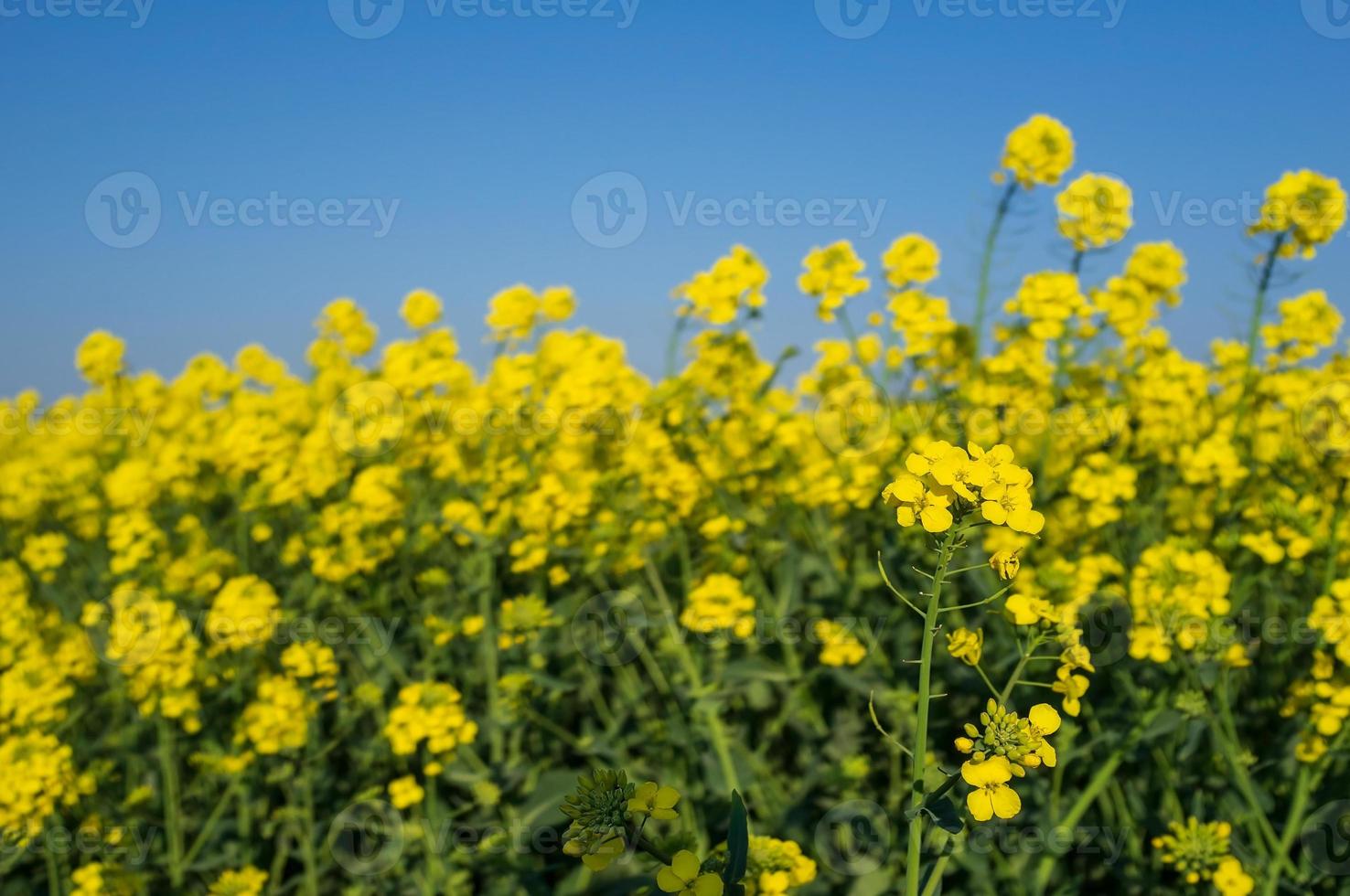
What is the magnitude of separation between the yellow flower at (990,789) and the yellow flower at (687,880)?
0.34m

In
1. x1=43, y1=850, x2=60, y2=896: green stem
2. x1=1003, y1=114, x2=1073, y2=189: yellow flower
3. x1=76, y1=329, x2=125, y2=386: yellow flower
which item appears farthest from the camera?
x1=76, y1=329, x2=125, y2=386: yellow flower

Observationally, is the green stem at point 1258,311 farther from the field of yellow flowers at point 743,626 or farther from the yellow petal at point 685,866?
the yellow petal at point 685,866

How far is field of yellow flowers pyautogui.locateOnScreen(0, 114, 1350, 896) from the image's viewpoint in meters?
2.72

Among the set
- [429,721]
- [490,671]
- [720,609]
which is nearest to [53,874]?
[429,721]

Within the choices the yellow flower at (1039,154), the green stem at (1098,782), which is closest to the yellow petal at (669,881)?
the green stem at (1098,782)

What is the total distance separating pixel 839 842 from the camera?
2.78 meters

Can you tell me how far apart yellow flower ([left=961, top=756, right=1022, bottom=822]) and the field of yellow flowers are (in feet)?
1.42

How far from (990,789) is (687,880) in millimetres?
409

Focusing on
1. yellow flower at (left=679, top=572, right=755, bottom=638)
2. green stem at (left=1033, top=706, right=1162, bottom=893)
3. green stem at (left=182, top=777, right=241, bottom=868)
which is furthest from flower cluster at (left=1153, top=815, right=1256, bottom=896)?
green stem at (left=182, top=777, right=241, bottom=868)

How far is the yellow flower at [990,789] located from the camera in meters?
1.19

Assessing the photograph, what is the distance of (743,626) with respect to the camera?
308 centimetres

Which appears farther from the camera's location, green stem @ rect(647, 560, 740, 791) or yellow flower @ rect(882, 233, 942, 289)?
yellow flower @ rect(882, 233, 942, 289)

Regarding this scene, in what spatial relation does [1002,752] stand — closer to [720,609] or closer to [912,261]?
[720,609]

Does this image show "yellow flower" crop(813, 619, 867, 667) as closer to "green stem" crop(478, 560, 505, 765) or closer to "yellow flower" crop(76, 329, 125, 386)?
"green stem" crop(478, 560, 505, 765)
